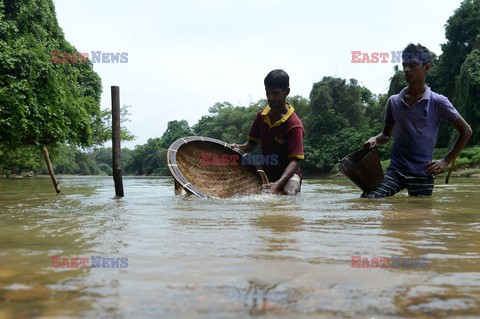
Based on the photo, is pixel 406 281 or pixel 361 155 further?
pixel 361 155

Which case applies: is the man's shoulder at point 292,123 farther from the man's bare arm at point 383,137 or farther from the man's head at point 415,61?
the man's head at point 415,61

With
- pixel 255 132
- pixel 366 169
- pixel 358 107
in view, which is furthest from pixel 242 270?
pixel 358 107

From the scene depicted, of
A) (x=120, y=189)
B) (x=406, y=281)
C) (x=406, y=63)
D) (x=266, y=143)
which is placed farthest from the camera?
(x=120, y=189)

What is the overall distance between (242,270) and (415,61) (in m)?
3.92

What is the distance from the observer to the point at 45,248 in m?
2.22

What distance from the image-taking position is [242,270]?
1.76 meters

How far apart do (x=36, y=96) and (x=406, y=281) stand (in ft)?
38.1

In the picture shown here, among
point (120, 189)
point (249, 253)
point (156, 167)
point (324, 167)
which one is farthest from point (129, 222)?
point (156, 167)

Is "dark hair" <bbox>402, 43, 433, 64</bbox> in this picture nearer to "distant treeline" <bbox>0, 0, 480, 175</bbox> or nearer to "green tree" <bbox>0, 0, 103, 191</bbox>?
"green tree" <bbox>0, 0, 103, 191</bbox>

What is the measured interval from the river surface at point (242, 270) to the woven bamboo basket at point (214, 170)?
3559 mm

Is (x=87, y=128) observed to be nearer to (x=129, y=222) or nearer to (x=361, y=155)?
(x=361, y=155)

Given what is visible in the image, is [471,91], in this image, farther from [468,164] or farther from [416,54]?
[416,54]

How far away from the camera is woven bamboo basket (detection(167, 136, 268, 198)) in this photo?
677 cm

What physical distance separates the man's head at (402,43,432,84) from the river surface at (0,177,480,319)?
7.39ft
